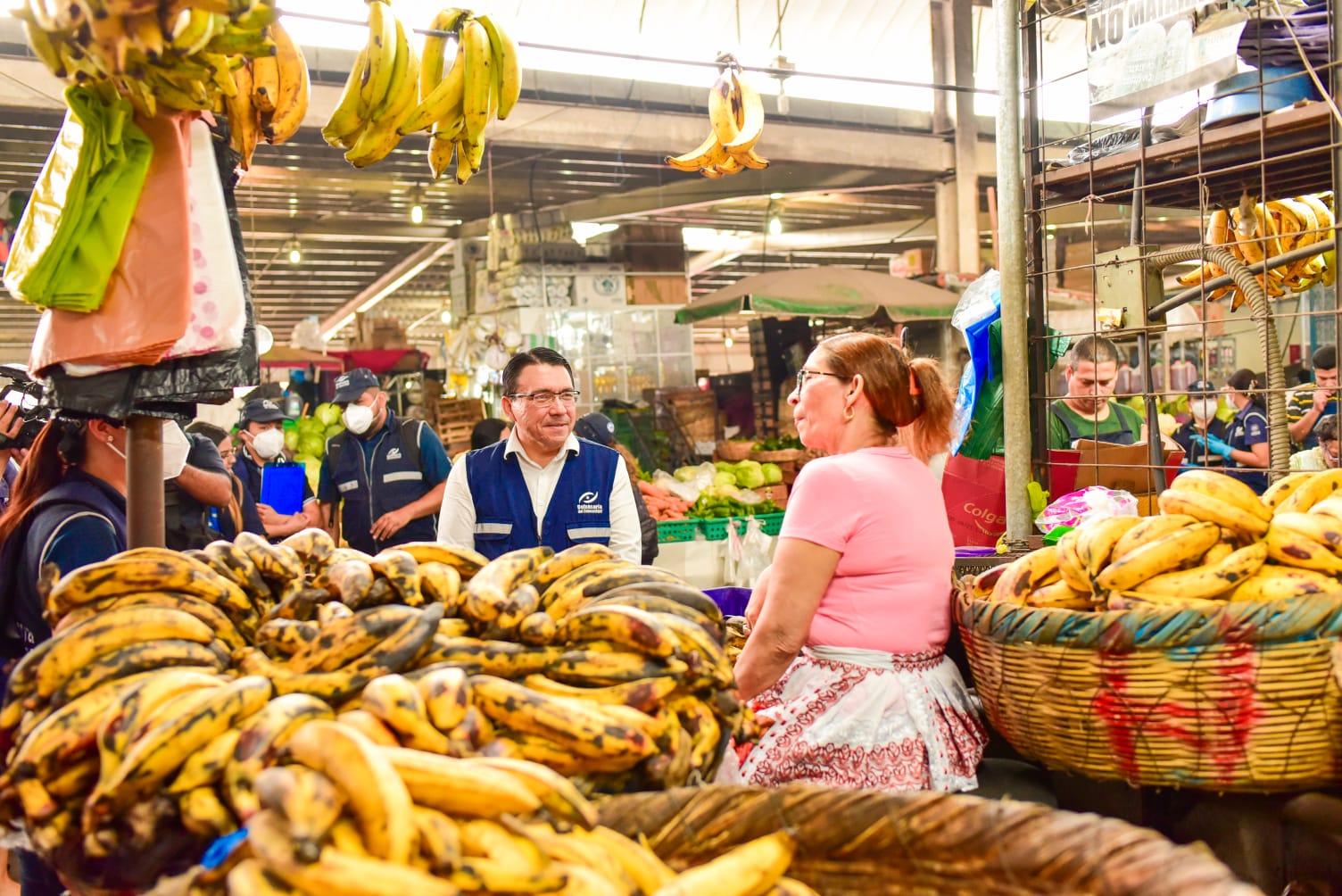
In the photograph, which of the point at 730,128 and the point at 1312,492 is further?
the point at 730,128

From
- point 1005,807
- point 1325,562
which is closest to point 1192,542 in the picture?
point 1325,562

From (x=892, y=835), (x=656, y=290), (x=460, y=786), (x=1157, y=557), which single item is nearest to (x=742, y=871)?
(x=892, y=835)

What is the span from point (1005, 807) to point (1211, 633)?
66cm

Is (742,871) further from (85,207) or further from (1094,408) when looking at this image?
(1094,408)

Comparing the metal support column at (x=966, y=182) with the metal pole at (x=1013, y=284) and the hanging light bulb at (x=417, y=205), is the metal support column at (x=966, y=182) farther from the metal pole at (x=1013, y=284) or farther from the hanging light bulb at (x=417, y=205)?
the metal pole at (x=1013, y=284)

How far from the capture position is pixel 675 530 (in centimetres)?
728

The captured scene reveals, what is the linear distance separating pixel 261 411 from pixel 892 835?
23.5 ft

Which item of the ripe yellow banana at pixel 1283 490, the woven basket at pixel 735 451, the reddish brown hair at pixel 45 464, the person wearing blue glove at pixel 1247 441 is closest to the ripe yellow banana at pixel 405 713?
the ripe yellow banana at pixel 1283 490

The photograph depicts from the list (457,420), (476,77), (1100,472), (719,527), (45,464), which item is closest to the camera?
(476,77)

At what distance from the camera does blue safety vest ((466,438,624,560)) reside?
12.3 ft

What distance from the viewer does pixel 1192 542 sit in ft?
6.40

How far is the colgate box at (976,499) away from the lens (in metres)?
4.13

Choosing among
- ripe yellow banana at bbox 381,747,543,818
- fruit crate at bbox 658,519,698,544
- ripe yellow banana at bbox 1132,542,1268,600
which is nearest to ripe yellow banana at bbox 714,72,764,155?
ripe yellow banana at bbox 1132,542,1268,600

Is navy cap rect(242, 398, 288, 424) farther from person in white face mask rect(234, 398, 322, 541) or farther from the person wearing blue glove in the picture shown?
the person wearing blue glove
